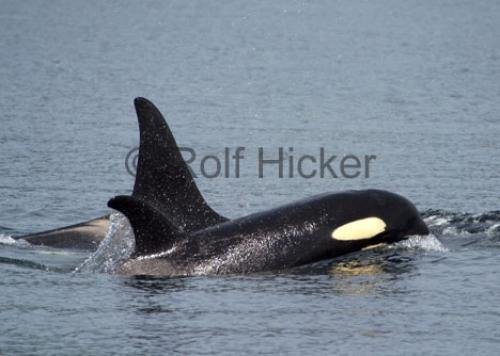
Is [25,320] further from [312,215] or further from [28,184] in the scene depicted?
[28,184]

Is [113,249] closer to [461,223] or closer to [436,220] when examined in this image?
[436,220]

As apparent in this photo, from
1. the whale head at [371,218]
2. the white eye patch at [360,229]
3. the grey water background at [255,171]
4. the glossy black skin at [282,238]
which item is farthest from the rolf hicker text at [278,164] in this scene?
the white eye patch at [360,229]

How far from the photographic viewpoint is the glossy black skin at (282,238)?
50.4 ft

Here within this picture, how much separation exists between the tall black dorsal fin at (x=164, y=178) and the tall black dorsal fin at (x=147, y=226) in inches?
17.6

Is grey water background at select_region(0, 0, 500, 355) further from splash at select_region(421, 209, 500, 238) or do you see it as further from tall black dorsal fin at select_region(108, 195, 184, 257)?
tall black dorsal fin at select_region(108, 195, 184, 257)

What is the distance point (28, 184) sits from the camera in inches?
851

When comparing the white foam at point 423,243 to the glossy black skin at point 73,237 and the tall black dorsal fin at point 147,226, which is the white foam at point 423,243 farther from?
the glossy black skin at point 73,237

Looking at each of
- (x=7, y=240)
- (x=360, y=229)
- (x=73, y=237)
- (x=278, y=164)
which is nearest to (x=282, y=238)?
(x=360, y=229)

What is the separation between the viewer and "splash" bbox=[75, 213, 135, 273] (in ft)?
51.3

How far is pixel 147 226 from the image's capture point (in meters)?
15.2

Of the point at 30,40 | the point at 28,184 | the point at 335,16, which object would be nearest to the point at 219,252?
the point at 28,184

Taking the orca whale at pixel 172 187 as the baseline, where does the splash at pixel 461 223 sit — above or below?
below

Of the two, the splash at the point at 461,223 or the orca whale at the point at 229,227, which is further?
the splash at the point at 461,223

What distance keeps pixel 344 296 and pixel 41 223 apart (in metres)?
6.10
